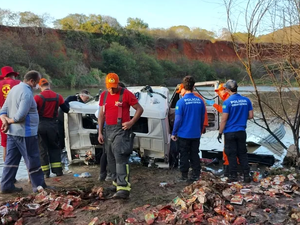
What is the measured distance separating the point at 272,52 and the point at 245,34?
0.80m

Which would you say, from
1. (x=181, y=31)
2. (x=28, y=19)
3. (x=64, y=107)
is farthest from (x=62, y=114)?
(x=181, y=31)

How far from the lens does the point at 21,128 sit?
15.5ft

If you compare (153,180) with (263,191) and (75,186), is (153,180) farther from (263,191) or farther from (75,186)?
(263,191)

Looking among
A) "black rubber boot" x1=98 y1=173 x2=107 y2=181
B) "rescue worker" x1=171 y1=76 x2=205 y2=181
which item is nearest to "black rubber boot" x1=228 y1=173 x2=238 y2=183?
"rescue worker" x1=171 y1=76 x2=205 y2=181

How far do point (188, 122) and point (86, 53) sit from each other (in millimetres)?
47898

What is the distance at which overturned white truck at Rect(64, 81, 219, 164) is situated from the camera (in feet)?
20.5

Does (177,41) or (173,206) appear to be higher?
(177,41)

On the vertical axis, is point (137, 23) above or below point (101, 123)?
above

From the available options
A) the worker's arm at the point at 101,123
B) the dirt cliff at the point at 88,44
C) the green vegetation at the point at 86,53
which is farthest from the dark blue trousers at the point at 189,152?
the green vegetation at the point at 86,53

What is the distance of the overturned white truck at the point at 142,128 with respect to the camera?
20.5 ft

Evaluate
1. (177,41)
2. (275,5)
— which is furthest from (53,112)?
(177,41)

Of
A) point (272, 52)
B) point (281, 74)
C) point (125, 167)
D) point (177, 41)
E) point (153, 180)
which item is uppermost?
point (177, 41)

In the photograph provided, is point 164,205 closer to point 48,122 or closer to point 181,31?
point 48,122

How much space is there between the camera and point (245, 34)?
7008 mm
